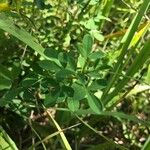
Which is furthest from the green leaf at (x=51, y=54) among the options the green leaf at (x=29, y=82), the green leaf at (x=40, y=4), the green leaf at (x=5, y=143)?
the green leaf at (x=5, y=143)

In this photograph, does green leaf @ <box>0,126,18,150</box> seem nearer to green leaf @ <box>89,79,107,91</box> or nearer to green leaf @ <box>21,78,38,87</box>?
green leaf @ <box>21,78,38,87</box>

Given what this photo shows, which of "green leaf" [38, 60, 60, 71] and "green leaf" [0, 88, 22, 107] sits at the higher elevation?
"green leaf" [38, 60, 60, 71]

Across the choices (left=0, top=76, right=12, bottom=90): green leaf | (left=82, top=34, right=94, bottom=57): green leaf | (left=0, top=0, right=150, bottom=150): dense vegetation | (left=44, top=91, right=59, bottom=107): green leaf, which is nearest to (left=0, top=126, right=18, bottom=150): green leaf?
(left=0, top=0, right=150, bottom=150): dense vegetation

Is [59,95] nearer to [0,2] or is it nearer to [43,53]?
Result: [43,53]

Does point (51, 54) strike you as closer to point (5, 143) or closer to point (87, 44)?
→ point (87, 44)

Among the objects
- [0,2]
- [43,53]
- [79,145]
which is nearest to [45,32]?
[0,2]

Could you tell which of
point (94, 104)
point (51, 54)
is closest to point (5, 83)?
point (51, 54)

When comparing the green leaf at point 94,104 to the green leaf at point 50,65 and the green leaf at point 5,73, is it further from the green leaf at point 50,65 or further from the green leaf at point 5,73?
the green leaf at point 5,73

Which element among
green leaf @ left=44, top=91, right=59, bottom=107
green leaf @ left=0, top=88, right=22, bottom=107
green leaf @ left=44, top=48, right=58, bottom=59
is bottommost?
green leaf @ left=0, top=88, right=22, bottom=107

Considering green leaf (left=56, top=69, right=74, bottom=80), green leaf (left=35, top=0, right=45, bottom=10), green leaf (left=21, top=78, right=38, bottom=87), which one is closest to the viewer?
green leaf (left=56, top=69, right=74, bottom=80)
